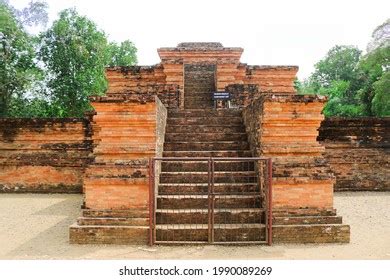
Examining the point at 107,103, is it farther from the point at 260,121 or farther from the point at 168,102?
the point at 168,102

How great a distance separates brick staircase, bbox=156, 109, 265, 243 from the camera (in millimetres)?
5480

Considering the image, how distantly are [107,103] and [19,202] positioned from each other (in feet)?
13.3

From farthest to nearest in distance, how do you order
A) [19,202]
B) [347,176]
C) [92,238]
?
[347,176] < [19,202] < [92,238]

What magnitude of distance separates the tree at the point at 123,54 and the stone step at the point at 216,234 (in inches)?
897

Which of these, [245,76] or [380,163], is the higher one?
[245,76]

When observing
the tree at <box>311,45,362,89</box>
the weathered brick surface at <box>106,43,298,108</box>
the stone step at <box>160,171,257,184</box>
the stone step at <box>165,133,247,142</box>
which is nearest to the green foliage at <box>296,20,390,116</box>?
the tree at <box>311,45,362,89</box>

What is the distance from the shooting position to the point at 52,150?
32.8 feet

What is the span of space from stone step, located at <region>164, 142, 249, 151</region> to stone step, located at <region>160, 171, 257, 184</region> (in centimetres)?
82

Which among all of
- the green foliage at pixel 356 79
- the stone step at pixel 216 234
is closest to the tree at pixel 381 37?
the green foliage at pixel 356 79

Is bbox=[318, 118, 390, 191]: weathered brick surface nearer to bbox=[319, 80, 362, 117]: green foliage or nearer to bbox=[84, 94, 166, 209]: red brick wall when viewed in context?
bbox=[84, 94, 166, 209]: red brick wall

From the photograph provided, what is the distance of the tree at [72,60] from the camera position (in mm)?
17969

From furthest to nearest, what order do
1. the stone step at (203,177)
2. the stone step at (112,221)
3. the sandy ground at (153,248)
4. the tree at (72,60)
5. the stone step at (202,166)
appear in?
the tree at (72,60), the stone step at (202,166), the stone step at (203,177), the stone step at (112,221), the sandy ground at (153,248)

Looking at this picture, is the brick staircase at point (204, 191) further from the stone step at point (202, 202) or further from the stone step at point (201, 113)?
the stone step at point (201, 113)

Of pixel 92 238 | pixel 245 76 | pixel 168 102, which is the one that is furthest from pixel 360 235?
pixel 245 76
